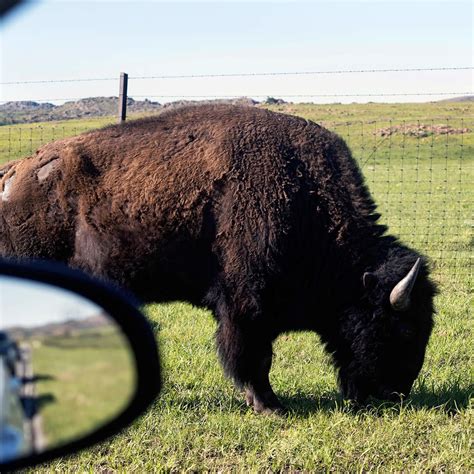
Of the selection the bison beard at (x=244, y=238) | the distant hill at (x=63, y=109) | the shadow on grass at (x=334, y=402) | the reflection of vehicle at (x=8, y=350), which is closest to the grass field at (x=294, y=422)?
the shadow on grass at (x=334, y=402)

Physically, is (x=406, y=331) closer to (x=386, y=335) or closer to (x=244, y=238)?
(x=386, y=335)

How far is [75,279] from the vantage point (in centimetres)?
196

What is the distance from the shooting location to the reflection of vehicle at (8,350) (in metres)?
1.81

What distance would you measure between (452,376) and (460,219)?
→ 10068 millimetres

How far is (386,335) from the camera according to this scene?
571cm

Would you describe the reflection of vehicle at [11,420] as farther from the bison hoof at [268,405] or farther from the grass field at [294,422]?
the bison hoof at [268,405]

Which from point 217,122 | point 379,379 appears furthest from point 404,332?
point 217,122

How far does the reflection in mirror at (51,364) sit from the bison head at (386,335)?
386 centimetres

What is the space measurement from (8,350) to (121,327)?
0.33 m

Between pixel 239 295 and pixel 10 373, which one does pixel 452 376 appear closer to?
pixel 239 295

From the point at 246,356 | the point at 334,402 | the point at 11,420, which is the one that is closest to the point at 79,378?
the point at 11,420

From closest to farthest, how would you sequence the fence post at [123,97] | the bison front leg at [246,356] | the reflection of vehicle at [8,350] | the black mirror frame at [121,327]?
the reflection of vehicle at [8,350] → the black mirror frame at [121,327] → the bison front leg at [246,356] → the fence post at [123,97]

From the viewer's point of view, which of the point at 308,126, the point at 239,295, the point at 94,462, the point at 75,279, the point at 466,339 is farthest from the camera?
the point at 466,339

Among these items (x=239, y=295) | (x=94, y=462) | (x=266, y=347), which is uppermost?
(x=239, y=295)
